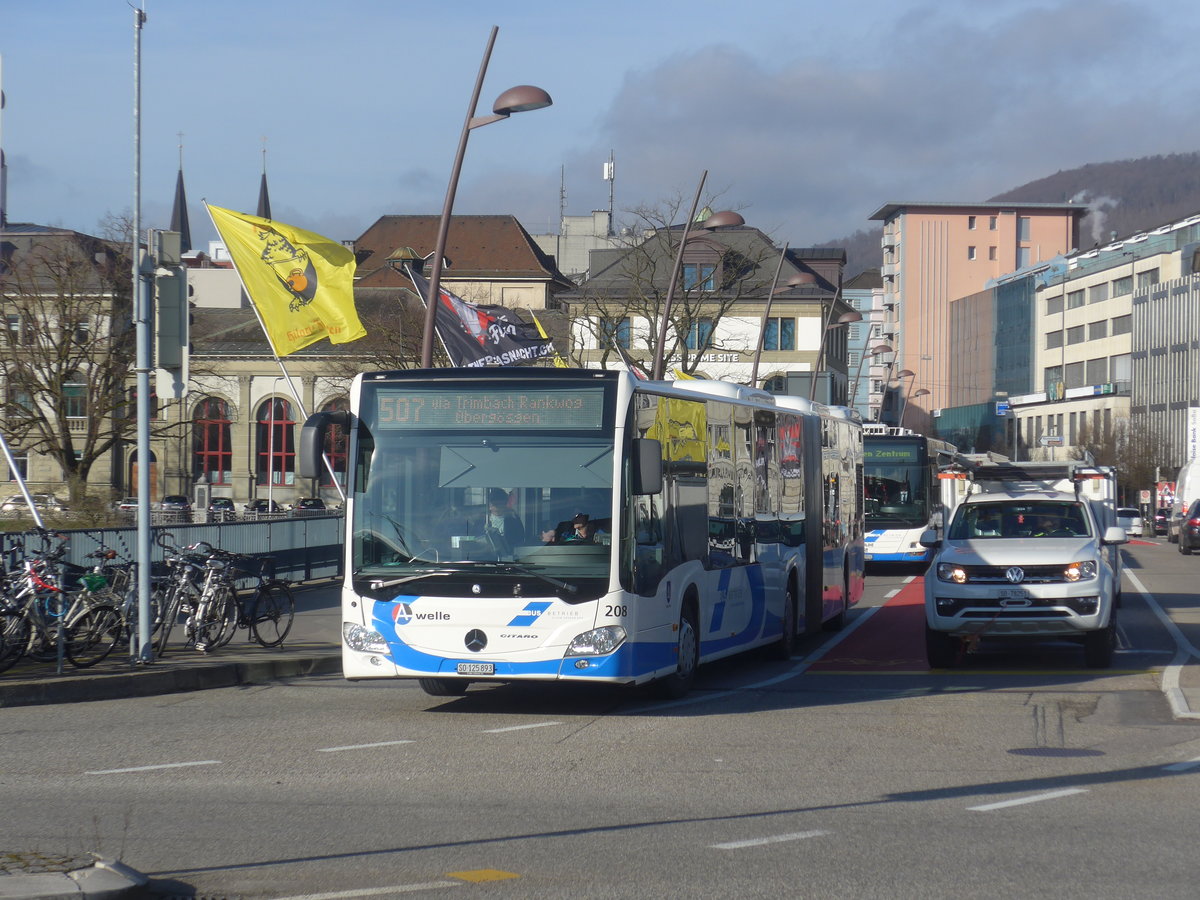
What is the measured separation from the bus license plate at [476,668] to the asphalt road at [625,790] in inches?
17.4

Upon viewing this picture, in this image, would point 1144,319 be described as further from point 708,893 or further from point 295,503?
point 708,893

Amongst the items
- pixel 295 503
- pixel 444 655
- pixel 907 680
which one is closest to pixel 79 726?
pixel 444 655

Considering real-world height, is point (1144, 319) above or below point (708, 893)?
above

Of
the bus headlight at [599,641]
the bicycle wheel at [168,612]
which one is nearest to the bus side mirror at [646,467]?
the bus headlight at [599,641]

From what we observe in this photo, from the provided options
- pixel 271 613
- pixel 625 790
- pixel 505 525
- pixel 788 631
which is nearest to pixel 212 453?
pixel 271 613

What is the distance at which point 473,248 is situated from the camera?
10794cm

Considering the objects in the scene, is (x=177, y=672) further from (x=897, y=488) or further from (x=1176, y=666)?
(x=897, y=488)

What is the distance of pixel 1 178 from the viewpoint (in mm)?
19000

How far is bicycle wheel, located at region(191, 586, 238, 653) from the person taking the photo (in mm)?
16281

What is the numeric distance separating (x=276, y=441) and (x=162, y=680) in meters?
71.2

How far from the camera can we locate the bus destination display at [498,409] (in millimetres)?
12602

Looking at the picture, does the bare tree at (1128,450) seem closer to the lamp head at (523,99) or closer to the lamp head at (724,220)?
the lamp head at (724,220)

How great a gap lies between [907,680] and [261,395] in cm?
7100

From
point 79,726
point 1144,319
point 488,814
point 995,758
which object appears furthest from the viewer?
point 1144,319
